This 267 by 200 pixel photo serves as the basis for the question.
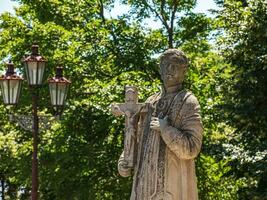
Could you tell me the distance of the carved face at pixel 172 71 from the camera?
24.2ft

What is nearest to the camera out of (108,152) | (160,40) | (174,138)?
(174,138)

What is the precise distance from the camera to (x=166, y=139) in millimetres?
6977

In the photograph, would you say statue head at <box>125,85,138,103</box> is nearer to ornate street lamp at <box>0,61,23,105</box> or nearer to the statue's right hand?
the statue's right hand

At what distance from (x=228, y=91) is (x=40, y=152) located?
6.02m

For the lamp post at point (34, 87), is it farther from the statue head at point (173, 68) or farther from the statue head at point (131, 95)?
the statue head at point (173, 68)

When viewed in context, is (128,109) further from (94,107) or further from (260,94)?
(94,107)

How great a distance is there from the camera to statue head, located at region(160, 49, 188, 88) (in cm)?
739

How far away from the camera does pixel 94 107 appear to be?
2128cm

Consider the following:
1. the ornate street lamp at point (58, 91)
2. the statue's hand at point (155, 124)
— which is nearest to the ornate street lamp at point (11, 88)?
the ornate street lamp at point (58, 91)

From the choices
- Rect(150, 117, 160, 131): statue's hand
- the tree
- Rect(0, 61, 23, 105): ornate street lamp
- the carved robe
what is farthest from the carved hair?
the tree

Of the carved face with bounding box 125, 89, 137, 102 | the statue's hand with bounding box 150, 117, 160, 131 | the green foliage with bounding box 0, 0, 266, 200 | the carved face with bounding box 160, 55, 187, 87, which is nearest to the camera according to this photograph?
the statue's hand with bounding box 150, 117, 160, 131

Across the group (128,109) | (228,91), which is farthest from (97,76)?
(128,109)

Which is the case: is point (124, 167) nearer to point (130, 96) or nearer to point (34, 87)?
point (130, 96)

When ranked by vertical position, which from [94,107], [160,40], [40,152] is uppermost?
[160,40]
